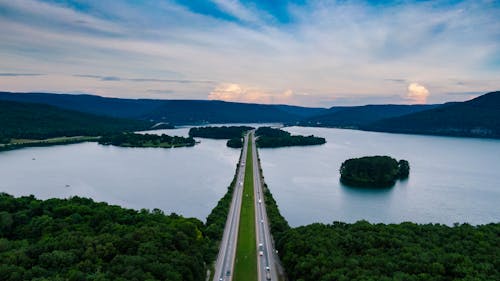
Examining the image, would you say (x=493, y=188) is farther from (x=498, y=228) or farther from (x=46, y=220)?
(x=46, y=220)

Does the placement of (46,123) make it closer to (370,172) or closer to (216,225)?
(370,172)

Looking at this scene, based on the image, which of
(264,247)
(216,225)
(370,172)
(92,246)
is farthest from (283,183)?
(92,246)

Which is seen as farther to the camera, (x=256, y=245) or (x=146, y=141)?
(x=146, y=141)

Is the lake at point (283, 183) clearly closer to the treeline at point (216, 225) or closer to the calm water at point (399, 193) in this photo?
the calm water at point (399, 193)

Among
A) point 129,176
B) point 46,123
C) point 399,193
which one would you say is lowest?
point 129,176

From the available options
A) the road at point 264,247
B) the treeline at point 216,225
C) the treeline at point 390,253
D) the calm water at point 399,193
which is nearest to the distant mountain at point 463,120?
the calm water at point 399,193

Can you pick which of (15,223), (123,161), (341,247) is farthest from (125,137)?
(341,247)

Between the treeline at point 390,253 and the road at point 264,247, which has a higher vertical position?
the treeline at point 390,253
